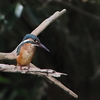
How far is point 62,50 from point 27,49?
5.46ft

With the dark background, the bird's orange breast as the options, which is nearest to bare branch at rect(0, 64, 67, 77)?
the bird's orange breast

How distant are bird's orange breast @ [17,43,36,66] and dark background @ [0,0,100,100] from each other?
123 cm

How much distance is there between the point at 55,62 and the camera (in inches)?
114

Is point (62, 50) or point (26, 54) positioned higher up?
point (62, 50)

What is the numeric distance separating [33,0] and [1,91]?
1040mm

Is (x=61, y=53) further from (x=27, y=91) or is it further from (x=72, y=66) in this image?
(x=27, y=91)

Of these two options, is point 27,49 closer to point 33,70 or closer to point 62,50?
point 33,70

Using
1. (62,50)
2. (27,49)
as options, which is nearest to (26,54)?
(27,49)

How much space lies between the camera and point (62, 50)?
286 centimetres

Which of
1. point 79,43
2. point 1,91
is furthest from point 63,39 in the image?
point 1,91

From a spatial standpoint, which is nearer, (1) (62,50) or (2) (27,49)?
(2) (27,49)

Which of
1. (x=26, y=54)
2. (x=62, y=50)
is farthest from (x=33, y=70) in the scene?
(x=62, y=50)

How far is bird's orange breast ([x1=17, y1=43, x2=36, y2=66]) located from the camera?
3.93 feet

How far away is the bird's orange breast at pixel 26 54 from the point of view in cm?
120
